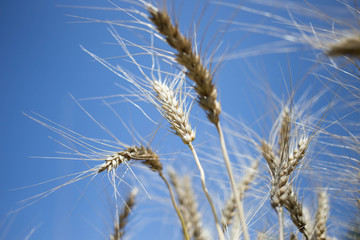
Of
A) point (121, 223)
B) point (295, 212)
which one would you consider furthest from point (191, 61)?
point (121, 223)

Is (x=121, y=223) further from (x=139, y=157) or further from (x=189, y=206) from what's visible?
(x=139, y=157)

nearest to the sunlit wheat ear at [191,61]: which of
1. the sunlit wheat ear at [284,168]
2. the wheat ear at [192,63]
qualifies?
the wheat ear at [192,63]

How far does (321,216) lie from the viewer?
201cm

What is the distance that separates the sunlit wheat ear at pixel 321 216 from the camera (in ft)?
6.13

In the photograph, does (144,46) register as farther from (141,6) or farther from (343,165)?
(343,165)

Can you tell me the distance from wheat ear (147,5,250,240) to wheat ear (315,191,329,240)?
1119 mm

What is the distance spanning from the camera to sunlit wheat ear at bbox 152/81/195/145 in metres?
1.42

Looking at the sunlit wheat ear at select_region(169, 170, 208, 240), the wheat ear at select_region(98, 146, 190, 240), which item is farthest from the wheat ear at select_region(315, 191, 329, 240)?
the wheat ear at select_region(98, 146, 190, 240)

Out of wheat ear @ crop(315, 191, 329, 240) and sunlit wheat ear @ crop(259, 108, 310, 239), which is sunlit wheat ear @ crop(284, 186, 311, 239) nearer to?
sunlit wheat ear @ crop(259, 108, 310, 239)

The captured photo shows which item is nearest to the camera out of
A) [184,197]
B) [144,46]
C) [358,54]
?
[358,54]

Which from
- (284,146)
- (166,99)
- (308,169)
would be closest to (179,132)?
(166,99)

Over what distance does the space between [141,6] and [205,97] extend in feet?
1.83

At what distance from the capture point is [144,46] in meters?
1.49

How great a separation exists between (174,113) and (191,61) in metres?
0.34
